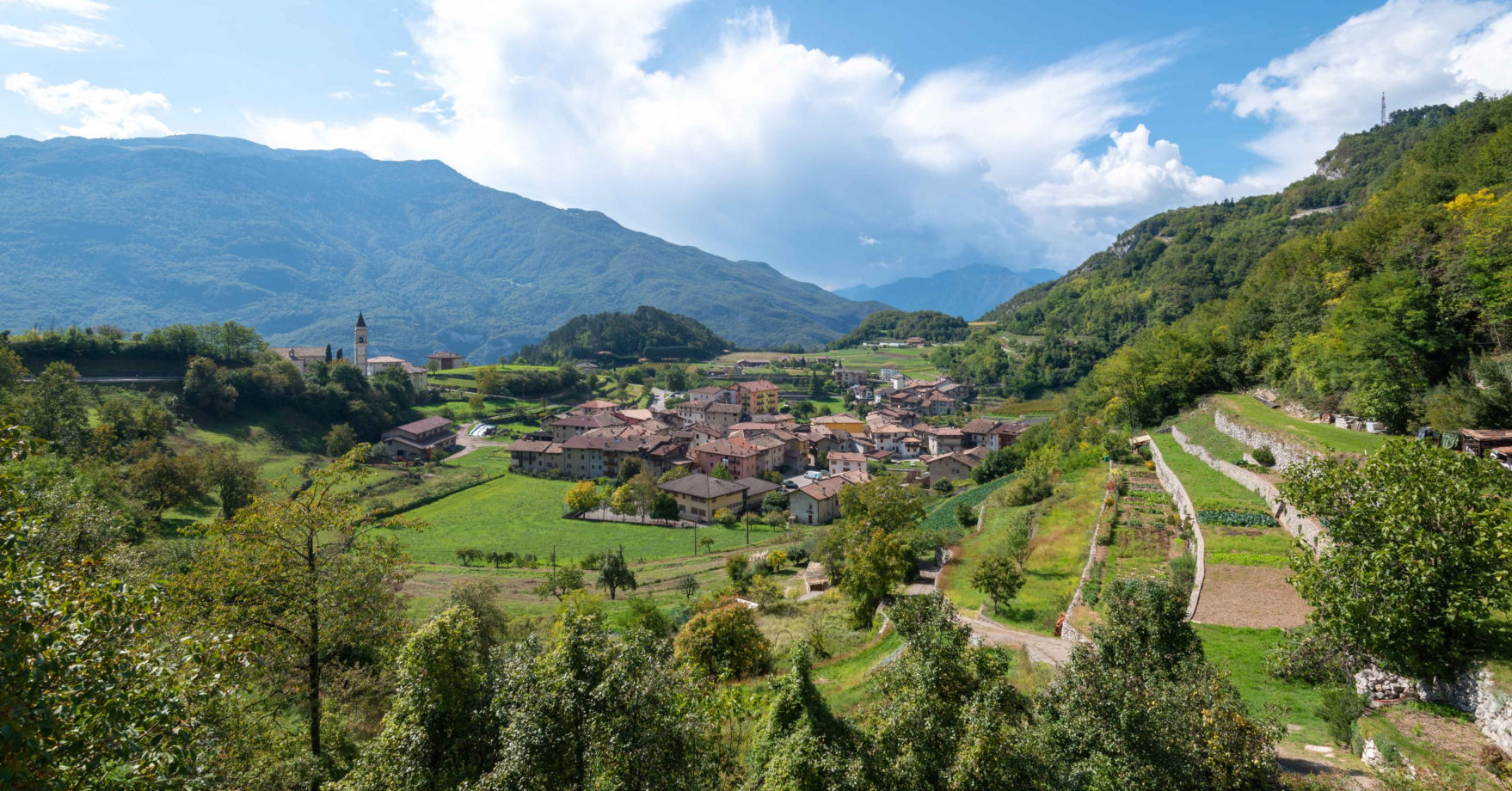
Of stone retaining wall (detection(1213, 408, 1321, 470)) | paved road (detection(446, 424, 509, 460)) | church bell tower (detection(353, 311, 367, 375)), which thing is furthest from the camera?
church bell tower (detection(353, 311, 367, 375))

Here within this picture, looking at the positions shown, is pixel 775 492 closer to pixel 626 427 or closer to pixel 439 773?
pixel 626 427

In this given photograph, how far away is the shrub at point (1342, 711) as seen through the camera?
10.5 m

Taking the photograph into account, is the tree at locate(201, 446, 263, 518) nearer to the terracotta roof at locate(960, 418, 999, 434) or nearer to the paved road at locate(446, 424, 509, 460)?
the paved road at locate(446, 424, 509, 460)

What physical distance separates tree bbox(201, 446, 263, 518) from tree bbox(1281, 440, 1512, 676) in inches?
2018

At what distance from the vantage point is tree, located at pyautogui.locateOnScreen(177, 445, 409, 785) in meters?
11.2

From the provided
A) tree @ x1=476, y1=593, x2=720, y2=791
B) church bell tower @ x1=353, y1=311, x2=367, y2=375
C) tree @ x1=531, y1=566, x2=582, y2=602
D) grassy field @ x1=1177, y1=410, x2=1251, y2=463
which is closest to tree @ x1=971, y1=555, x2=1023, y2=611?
grassy field @ x1=1177, y1=410, x2=1251, y2=463

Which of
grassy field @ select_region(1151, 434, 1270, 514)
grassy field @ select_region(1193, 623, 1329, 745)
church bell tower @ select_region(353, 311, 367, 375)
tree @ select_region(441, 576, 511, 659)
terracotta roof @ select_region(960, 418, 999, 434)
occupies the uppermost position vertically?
church bell tower @ select_region(353, 311, 367, 375)

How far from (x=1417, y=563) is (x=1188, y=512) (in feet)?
45.5

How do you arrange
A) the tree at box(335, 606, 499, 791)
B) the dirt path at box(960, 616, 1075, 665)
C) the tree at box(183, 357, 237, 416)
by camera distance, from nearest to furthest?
the tree at box(335, 606, 499, 791)
the dirt path at box(960, 616, 1075, 665)
the tree at box(183, 357, 237, 416)

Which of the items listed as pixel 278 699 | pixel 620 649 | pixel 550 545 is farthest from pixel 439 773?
pixel 550 545

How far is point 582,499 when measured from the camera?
54531 mm

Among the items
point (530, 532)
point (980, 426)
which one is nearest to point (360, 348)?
point (530, 532)

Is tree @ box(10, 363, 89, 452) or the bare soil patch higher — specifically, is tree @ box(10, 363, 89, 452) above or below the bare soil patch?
above

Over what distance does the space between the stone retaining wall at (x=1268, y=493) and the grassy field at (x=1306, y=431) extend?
1.95 metres
